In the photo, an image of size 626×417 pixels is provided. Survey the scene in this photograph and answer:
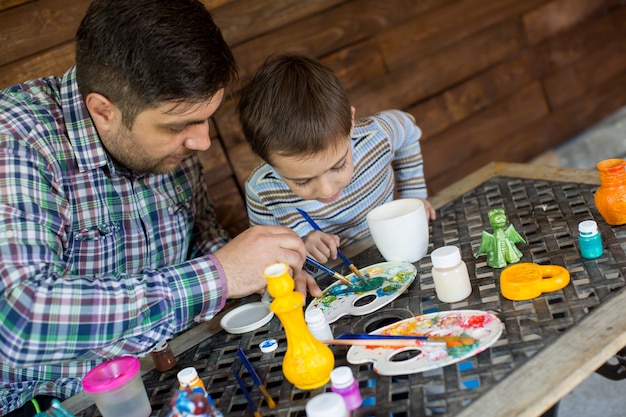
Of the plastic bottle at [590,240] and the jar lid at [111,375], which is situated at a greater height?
the jar lid at [111,375]

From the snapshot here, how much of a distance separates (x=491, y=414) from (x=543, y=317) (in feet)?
0.83

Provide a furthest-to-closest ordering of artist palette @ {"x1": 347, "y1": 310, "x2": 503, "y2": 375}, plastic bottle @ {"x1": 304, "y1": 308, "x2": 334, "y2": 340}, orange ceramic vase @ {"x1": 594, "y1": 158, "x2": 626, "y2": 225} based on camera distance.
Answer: orange ceramic vase @ {"x1": 594, "y1": 158, "x2": 626, "y2": 225}, plastic bottle @ {"x1": 304, "y1": 308, "x2": 334, "y2": 340}, artist palette @ {"x1": 347, "y1": 310, "x2": 503, "y2": 375}

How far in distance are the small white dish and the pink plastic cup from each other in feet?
0.85

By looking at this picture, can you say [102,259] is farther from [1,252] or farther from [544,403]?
[544,403]

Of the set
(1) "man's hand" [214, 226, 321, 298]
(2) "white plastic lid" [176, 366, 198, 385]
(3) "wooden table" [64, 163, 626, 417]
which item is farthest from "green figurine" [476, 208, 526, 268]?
(2) "white plastic lid" [176, 366, 198, 385]

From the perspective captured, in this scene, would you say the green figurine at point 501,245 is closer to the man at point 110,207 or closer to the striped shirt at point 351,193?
the man at point 110,207

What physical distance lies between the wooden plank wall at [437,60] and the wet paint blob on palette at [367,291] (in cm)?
119

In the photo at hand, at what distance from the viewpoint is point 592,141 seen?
11.6ft

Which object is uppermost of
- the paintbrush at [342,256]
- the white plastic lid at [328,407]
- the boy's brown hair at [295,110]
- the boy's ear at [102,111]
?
the boy's ear at [102,111]

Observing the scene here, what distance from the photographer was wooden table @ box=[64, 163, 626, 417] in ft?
3.16

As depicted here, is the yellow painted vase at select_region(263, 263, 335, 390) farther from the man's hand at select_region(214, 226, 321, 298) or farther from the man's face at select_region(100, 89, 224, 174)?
the man's face at select_region(100, 89, 224, 174)

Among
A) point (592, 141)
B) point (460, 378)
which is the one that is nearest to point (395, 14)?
point (592, 141)

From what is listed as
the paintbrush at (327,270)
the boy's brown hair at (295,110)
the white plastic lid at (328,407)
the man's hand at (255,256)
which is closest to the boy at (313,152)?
the boy's brown hair at (295,110)

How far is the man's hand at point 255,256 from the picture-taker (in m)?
1.36
